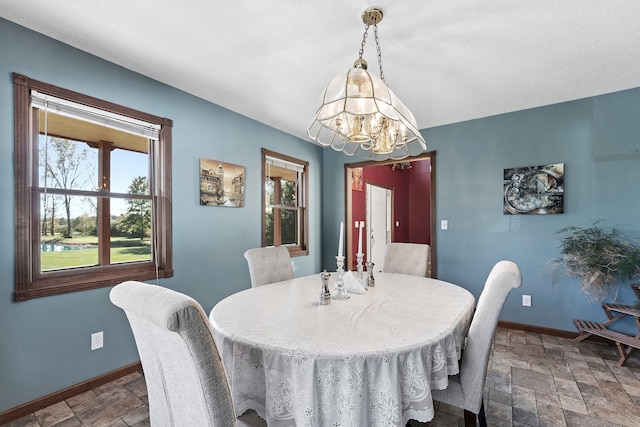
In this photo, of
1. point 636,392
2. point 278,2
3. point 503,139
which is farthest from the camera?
point 503,139

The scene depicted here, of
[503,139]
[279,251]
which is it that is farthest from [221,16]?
[503,139]

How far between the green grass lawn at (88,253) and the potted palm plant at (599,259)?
152 inches

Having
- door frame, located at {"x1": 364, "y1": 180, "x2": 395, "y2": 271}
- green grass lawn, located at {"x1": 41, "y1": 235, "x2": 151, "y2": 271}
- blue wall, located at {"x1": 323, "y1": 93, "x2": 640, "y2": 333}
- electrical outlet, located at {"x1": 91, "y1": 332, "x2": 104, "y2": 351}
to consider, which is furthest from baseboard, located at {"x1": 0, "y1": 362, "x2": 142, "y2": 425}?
door frame, located at {"x1": 364, "y1": 180, "x2": 395, "y2": 271}

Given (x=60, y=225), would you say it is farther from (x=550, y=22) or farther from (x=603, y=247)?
(x=603, y=247)

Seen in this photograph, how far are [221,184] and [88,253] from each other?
1.26 metres

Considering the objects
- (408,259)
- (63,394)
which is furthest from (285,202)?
(63,394)

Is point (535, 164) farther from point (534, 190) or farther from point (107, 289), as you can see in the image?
point (107, 289)

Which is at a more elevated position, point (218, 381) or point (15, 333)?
point (218, 381)

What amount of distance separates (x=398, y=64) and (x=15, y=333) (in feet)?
10.2

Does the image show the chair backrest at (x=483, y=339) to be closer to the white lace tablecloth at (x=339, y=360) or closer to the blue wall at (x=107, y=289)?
the white lace tablecloth at (x=339, y=360)

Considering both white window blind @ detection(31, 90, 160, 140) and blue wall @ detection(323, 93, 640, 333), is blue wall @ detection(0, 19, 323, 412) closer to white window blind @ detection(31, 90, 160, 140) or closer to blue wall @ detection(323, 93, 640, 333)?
white window blind @ detection(31, 90, 160, 140)

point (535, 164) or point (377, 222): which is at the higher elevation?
point (535, 164)

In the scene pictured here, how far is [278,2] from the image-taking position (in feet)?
5.39

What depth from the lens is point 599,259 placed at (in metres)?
2.62
